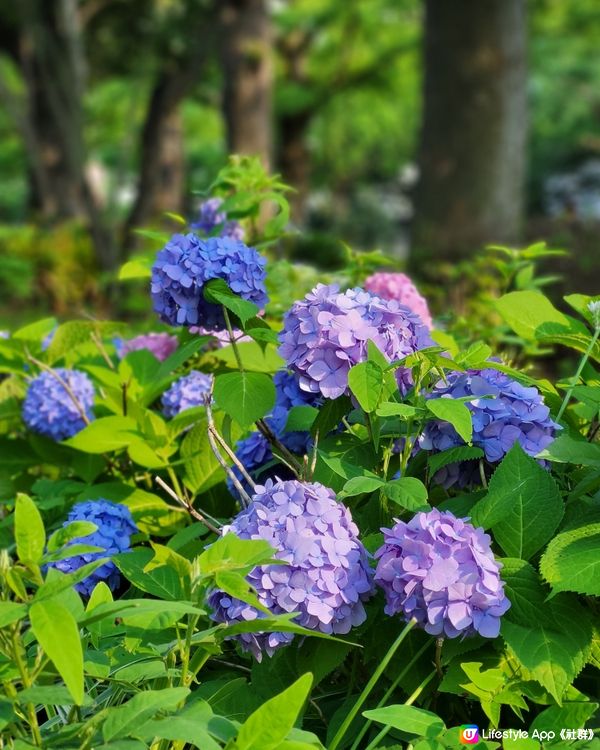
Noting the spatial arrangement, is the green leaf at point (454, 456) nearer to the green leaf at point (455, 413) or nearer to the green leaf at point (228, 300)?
the green leaf at point (455, 413)

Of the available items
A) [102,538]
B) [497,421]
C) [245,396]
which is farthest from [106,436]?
[497,421]

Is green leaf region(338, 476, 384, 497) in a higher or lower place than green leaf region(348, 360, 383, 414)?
lower

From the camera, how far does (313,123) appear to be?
2645cm

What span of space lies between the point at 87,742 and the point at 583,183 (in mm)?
36577

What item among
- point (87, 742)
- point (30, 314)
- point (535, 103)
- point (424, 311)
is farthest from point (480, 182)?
point (535, 103)

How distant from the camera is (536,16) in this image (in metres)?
21.6

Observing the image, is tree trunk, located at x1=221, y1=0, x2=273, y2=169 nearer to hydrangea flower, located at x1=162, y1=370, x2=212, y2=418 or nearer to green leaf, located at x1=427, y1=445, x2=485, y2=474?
hydrangea flower, located at x1=162, y1=370, x2=212, y2=418

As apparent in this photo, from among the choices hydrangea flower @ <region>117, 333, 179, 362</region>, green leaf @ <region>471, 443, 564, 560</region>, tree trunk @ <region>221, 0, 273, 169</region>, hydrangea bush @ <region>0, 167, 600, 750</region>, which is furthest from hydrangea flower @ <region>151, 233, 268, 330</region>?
tree trunk @ <region>221, 0, 273, 169</region>

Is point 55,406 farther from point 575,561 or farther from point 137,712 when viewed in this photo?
point 575,561

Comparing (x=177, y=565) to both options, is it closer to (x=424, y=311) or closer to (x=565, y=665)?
(x=565, y=665)

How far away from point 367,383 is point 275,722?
20.1 inches

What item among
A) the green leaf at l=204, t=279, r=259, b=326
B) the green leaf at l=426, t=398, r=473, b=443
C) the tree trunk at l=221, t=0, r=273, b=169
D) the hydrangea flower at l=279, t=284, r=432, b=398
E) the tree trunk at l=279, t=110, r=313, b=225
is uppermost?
the tree trunk at l=221, t=0, r=273, b=169

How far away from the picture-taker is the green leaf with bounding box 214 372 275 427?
150 centimetres

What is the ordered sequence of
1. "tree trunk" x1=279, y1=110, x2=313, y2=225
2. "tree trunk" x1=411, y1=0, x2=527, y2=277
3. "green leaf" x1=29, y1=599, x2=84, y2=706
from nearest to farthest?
1. "green leaf" x1=29, y1=599, x2=84, y2=706
2. "tree trunk" x1=411, y1=0, x2=527, y2=277
3. "tree trunk" x1=279, y1=110, x2=313, y2=225
